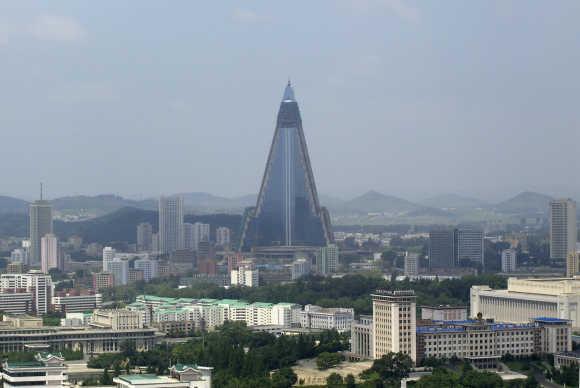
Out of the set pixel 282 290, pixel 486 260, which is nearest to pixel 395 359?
pixel 282 290

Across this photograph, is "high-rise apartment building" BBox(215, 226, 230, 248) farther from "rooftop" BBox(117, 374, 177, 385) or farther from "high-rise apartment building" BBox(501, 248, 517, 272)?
"rooftop" BBox(117, 374, 177, 385)

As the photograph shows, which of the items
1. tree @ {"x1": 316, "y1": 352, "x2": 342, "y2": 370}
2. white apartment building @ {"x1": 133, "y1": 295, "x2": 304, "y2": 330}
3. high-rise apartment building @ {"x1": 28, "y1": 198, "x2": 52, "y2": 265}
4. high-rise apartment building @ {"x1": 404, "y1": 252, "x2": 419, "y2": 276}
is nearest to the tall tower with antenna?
high-rise apartment building @ {"x1": 28, "y1": 198, "x2": 52, "y2": 265}

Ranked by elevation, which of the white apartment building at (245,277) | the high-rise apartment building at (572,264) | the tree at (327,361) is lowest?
the tree at (327,361)

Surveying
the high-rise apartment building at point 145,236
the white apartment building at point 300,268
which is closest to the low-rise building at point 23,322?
the white apartment building at point 300,268

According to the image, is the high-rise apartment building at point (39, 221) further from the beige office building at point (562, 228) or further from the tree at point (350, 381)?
the tree at point (350, 381)

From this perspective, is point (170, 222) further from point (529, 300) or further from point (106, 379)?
point (106, 379)

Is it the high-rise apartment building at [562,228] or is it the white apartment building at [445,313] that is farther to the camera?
the high-rise apartment building at [562,228]
